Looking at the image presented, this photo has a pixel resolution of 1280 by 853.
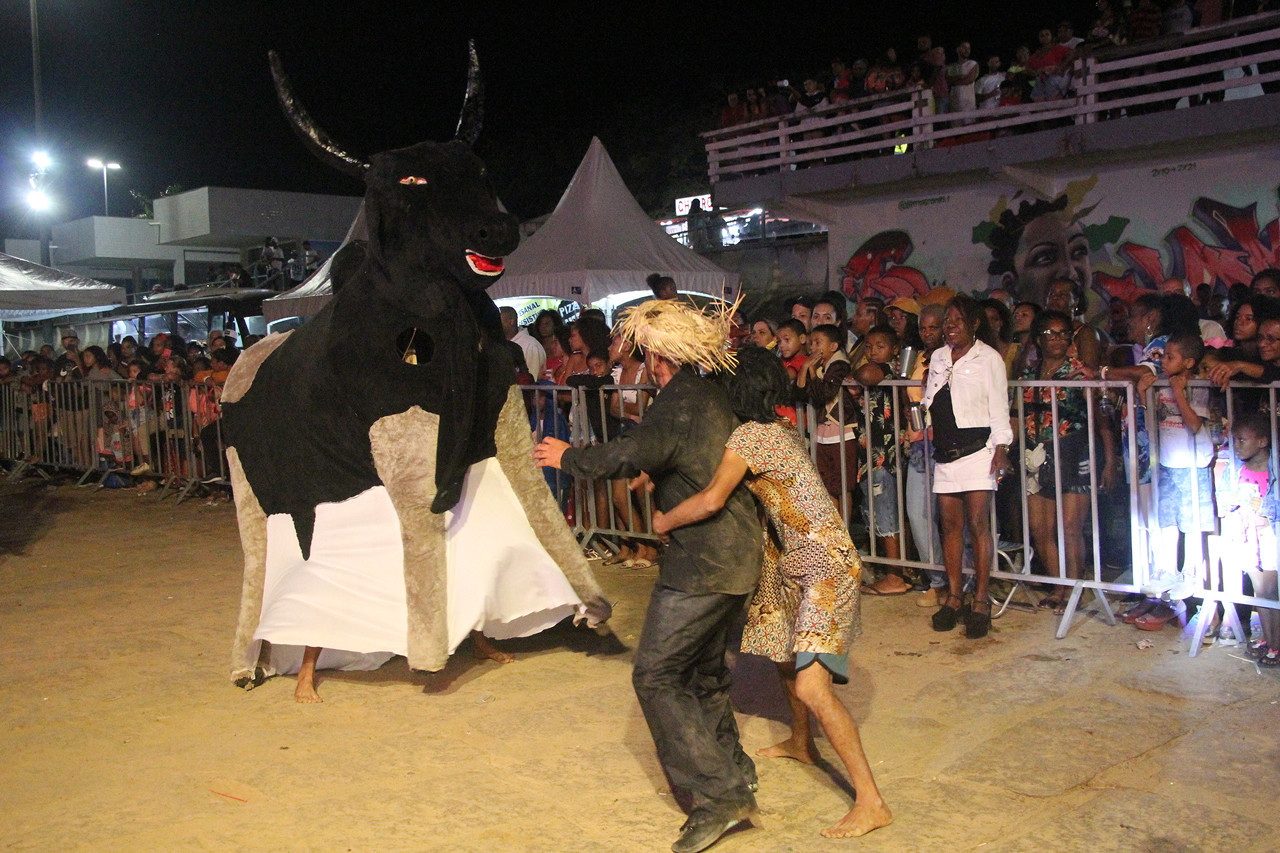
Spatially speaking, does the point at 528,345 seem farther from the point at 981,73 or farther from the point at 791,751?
the point at 981,73

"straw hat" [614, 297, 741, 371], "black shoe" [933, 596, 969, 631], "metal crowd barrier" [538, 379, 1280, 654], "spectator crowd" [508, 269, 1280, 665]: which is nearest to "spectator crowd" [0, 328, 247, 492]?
"spectator crowd" [508, 269, 1280, 665]

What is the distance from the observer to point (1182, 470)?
18.9ft

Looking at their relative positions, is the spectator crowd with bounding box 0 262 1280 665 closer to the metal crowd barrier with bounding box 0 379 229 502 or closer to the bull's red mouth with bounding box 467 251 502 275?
the bull's red mouth with bounding box 467 251 502 275

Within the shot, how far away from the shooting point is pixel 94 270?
109ft

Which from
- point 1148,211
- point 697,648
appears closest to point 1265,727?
point 697,648

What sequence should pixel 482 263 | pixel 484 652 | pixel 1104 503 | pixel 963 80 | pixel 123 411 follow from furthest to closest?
pixel 963 80
pixel 123 411
pixel 1104 503
pixel 484 652
pixel 482 263

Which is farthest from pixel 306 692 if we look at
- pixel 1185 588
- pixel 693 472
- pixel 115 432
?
pixel 115 432

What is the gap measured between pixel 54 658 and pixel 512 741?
3068 mm

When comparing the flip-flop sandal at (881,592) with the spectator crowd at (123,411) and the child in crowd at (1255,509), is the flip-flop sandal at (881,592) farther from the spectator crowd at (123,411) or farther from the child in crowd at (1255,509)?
the spectator crowd at (123,411)

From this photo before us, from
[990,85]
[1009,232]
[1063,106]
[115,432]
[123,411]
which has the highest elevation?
[990,85]

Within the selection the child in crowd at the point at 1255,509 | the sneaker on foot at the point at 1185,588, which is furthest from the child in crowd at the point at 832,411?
the child in crowd at the point at 1255,509

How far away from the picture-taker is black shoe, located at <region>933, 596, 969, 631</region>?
243 inches

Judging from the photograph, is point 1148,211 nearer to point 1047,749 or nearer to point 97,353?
point 1047,749

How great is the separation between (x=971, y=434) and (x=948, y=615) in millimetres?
980
